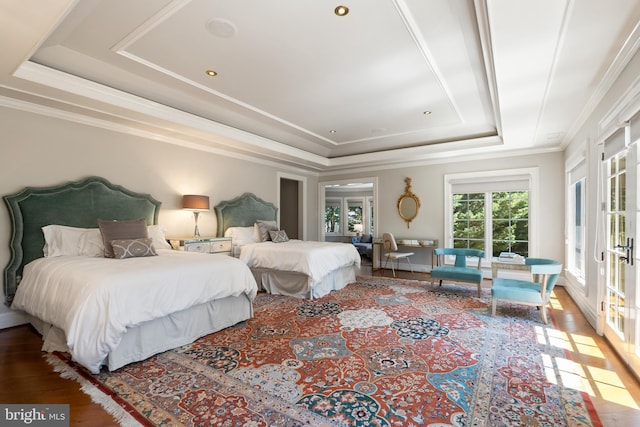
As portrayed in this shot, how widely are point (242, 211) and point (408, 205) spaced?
11.9 ft

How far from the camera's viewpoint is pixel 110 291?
7.53ft

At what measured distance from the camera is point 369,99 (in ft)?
13.1

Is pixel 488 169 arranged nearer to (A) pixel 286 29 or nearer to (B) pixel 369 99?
(B) pixel 369 99

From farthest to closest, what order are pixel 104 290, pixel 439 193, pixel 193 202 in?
pixel 439 193, pixel 193 202, pixel 104 290

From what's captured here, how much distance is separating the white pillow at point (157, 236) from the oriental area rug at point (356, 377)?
1.76 m

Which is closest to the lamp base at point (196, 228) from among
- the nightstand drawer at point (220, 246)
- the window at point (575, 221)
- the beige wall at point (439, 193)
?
the nightstand drawer at point (220, 246)

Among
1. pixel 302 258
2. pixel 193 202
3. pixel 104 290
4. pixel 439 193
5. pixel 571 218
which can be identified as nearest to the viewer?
pixel 104 290

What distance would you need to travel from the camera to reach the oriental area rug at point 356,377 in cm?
186

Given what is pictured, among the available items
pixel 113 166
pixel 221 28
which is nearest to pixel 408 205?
pixel 221 28

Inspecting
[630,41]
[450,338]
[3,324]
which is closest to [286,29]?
[630,41]

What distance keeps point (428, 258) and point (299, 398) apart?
5.32 m

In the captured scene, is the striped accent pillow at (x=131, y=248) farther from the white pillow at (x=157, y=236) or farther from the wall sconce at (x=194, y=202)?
the wall sconce at (x=194, y=202)

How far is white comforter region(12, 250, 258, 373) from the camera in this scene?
222cm

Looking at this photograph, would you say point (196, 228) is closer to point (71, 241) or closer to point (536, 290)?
point (71, 241)
